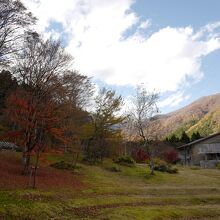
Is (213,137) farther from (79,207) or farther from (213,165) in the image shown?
(79,207)

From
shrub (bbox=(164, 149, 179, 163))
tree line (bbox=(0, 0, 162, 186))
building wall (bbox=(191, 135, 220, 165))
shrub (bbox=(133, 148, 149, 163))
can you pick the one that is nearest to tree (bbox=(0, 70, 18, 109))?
tree line (bbox=(0, 0, 162, 186))

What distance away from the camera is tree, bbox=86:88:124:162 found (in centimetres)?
4775

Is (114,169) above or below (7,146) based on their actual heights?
below

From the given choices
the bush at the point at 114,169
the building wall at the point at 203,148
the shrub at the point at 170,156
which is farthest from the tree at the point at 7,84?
the building wall at the point at 203,148

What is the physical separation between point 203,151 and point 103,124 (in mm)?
39043

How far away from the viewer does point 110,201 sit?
80.6 ft

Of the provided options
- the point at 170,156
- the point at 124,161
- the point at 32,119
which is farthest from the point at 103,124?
the point at 170,156

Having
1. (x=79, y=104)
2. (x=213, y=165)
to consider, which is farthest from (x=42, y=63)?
(x=213, y=165)

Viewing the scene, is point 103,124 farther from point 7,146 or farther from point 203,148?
point 203,148

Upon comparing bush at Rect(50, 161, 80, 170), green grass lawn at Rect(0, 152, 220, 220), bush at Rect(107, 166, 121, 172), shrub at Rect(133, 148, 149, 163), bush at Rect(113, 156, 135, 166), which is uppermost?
shrub at Rect(133, 148, 149, 163)

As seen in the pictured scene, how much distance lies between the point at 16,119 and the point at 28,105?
1817 millimetres

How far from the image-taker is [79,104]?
43812mm

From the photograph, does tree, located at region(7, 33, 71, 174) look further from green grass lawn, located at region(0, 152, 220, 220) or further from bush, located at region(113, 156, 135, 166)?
bush, located at region(113, 156, 135, 166)

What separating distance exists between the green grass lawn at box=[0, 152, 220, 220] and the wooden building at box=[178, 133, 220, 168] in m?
40.9
